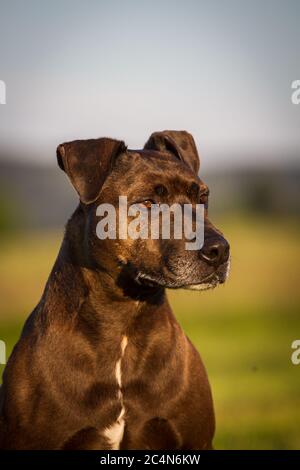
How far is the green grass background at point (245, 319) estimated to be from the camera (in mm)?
10609

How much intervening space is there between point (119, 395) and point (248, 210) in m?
46.6

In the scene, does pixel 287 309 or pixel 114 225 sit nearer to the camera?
pixel 114 225

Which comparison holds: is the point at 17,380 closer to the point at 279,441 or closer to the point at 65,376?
the point at 65,376

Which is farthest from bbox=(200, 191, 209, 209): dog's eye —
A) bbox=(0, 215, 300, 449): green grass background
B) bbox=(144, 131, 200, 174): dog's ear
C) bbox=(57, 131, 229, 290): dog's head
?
bbox=(0, 215, 300, 449): green grass background

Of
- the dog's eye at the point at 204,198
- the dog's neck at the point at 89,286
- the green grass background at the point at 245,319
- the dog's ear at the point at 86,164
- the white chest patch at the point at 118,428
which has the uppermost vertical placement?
the dog's ear at the point at 86,164

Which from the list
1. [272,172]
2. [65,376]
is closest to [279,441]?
[65,376]

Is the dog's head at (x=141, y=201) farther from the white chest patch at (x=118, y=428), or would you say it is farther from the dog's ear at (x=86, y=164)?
the white chest patch at (x=118, y=428)

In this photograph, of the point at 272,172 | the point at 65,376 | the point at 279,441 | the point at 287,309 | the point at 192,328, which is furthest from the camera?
the point at 272,172

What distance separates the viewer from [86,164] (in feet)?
20.8

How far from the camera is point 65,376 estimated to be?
6133 millimetres

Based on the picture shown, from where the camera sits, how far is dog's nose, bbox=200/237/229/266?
19.7 ft

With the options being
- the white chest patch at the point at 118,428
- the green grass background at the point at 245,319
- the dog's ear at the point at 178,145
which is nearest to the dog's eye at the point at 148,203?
the dog's ear at the point at 178,145

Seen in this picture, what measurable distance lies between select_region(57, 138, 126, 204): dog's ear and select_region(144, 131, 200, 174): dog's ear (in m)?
0.76

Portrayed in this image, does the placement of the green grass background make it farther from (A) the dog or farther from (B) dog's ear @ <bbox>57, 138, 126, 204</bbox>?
(B) dog's ear @ <bbox>57, 138, 126, 204</bbox>
